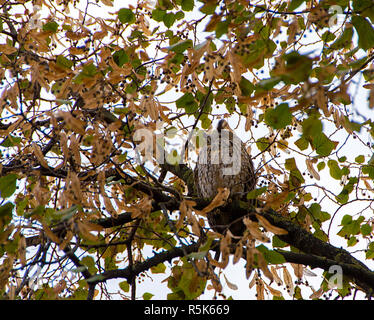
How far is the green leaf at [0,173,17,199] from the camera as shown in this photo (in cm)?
213

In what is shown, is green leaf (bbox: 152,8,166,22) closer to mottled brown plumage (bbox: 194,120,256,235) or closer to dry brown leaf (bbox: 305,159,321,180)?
mottled brown plumage (bbox: 194,120,256,235)

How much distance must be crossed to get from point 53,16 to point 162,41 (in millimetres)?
908

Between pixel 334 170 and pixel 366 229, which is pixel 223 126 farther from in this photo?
pixel 366 229

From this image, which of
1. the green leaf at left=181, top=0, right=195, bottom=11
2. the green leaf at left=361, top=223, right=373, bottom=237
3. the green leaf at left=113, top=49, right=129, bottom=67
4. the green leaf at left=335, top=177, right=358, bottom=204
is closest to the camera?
the green leaf at left=113, top=49, right=129, bottom=67

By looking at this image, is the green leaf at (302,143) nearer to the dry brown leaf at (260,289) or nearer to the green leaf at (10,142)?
the dry brown leaf at (260,289)

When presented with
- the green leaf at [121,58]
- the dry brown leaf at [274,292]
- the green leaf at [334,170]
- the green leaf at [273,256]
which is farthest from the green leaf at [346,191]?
the green leaf at [121,58]

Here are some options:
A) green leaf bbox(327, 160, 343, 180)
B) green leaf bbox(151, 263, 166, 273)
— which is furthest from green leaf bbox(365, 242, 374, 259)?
green leaf bbox(151, 263, 166, 273)

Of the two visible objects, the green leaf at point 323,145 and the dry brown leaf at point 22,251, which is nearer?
the dry brown leaf at point 22,251

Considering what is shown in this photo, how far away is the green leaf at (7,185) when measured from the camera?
83.7 inches

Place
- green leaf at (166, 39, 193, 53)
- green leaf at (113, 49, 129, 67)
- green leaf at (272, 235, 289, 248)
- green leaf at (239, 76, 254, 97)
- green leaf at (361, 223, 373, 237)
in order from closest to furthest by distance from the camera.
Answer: green leaf at (166, 39, 193, 53), green leaf at (239, 76, 254, 97), green leaf at (113, 49, 129, 67), green leaf at (272, 235, 289, 248), green leaf at (361, 223, 373, 237)

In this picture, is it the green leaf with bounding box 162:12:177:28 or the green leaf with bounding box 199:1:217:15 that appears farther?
the green leaf with bounding box 162:12:177:28

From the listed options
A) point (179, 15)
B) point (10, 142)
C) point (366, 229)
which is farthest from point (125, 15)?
point (366, 229)

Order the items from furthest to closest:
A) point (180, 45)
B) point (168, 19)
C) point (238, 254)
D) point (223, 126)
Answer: point (223, 126)
point (168, 19)
point (180, 45)
point (238, 254)

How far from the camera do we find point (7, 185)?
2.14 m
